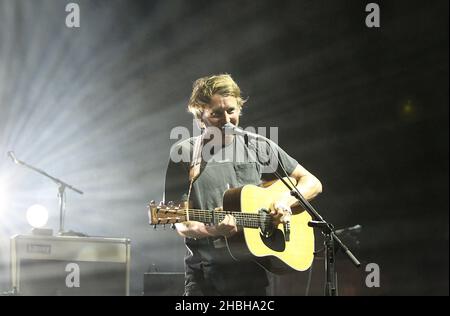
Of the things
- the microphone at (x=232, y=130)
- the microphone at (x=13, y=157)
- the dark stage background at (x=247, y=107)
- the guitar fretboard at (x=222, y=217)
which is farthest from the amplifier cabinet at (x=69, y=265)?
the microphone at (x=232, y=130)

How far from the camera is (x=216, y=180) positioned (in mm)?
3189

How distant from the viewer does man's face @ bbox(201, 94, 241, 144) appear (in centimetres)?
331

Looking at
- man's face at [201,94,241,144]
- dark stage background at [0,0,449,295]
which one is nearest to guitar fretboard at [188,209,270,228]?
man's face at [201,94,241,144]

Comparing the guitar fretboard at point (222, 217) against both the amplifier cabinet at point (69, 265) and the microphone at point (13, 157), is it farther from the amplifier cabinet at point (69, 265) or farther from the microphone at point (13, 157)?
the microphone at point (13, 157)

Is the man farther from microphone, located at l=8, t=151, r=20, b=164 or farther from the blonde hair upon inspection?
microphone, located at l=8, t=151, r=20, b=164

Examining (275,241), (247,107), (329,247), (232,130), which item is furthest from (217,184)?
(247,107)

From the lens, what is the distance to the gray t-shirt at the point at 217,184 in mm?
3014

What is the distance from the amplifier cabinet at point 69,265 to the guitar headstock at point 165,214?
2.15 meters

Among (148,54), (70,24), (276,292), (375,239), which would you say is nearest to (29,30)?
(70,24)

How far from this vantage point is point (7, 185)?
6074 millimetres

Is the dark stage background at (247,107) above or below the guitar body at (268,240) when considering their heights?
above

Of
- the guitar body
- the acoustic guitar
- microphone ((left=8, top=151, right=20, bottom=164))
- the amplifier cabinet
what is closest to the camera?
the acoustic guitar

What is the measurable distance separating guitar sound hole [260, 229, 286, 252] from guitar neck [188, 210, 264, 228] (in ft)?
0.35

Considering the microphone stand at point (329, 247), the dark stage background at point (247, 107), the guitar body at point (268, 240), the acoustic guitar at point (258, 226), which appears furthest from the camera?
the dark stage background at point (247, 107)
